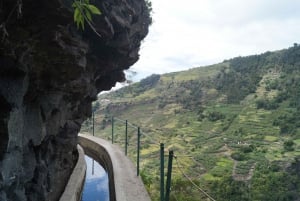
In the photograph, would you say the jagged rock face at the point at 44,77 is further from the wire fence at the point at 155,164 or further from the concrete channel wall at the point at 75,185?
the wire fence at the point at 155,164

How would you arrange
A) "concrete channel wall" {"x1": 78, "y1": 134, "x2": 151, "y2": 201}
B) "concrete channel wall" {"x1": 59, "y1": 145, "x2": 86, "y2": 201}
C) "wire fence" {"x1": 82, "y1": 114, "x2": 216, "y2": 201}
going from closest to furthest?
"wire fence" {"x1": 82, "y1": 114, "x2": 216, "y2": 201} < "concrete channel wall" {"x1": 78, "y1": 134, "x2": 151, "y2": 201} < "concrete channel wall" {"x1": 59, "y1": 145, "x2": 86, "y2": 201}

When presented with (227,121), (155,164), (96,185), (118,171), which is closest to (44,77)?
(118,171)

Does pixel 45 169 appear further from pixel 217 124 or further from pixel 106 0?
pixel 217 124

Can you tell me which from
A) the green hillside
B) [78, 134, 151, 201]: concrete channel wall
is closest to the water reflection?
[78, 134, 151, 201]: concrete channel wall

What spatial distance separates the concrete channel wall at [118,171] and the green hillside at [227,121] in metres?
0.69

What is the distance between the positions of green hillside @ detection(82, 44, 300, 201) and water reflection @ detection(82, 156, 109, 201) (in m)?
1.53

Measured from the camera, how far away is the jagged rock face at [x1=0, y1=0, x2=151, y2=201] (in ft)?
19.3

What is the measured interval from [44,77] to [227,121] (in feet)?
189

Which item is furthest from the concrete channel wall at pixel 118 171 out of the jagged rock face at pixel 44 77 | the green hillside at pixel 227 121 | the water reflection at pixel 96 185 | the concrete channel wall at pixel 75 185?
the jagged rock face at pixel 44 77

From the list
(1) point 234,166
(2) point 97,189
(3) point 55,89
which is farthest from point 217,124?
(3) point 55,89

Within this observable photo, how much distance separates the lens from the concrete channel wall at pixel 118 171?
28.4 feet

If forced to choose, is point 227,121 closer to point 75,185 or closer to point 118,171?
point 118,171

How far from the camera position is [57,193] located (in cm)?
1009

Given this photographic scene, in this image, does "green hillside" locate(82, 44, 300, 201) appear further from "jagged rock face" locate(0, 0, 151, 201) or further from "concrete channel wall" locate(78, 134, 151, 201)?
"jagged rock face" locate(0, 0, 151, 201)
